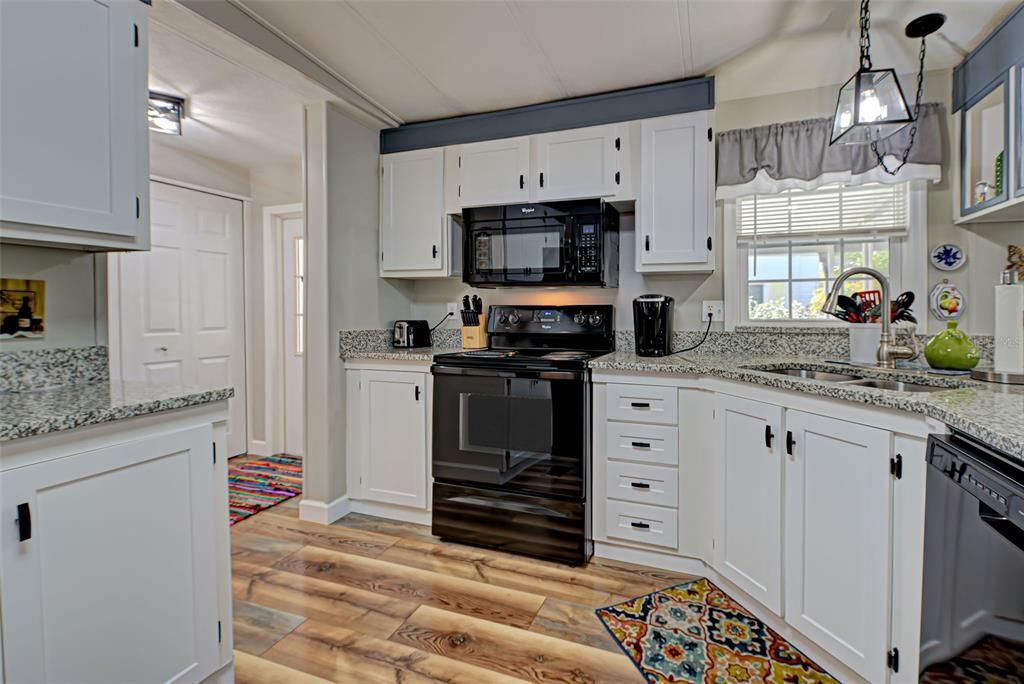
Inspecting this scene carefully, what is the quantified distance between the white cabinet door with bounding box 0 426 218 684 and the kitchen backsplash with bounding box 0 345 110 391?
0.52 m

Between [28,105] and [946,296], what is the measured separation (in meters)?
3.41

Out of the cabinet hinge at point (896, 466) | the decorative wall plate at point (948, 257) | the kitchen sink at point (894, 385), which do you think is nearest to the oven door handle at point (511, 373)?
the kitchen sink at point (894, 385)

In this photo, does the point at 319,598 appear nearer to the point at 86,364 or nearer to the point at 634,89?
the point at 86,364

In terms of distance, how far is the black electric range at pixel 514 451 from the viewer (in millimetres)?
2312

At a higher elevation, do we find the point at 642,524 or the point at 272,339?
the point at 272,339

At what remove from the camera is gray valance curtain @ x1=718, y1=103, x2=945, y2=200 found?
7.45 feet

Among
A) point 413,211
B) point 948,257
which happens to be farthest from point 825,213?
point 413,211

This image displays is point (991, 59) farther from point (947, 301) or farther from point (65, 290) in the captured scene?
point (65, 290)

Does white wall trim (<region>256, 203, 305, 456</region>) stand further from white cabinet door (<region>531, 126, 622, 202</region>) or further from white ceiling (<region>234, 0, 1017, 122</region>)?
white cabinet door (<region>531, 126, 622, 202</region>)

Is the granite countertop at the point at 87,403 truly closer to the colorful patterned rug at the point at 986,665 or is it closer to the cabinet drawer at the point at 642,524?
the cabinet drawer at the point at 642,524

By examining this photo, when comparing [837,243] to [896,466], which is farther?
[837,243]

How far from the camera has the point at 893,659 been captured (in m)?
1.36

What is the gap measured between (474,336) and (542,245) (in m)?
0.71

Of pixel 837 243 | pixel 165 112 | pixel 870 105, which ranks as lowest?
pixel 837 243
